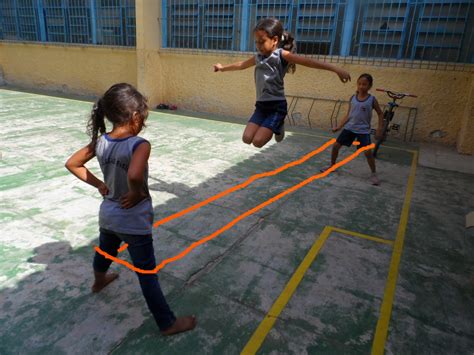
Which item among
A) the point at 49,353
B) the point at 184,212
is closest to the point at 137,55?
the point at 184,212

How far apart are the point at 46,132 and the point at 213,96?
4.63m

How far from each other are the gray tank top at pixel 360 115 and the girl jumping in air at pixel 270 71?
4.64 ft

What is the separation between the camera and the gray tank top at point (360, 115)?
496cm

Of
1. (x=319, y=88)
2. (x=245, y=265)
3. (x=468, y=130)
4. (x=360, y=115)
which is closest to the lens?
(x=245, y=265)

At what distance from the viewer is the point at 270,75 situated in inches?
149

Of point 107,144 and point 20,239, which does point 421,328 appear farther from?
point 20,239

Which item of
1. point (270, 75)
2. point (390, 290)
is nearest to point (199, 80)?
point (270, 75)

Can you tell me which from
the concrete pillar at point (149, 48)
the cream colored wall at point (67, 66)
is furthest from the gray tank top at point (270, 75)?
the cream colored wall at point (67, 66)

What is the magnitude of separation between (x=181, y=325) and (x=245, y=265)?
0.90m

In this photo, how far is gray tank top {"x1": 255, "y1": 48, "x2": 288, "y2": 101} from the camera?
12.1 ft

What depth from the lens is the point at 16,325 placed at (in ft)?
7.29

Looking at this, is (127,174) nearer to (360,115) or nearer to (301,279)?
(301,279)

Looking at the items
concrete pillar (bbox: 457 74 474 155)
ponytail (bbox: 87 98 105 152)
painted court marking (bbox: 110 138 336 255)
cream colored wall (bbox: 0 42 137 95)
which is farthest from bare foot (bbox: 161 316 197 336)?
cream colored wall (bbox: 0 42 137 95)

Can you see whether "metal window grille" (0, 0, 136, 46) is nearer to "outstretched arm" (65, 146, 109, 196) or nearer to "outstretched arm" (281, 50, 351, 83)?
"outstretched arm" (281, 50, 351, 83)
